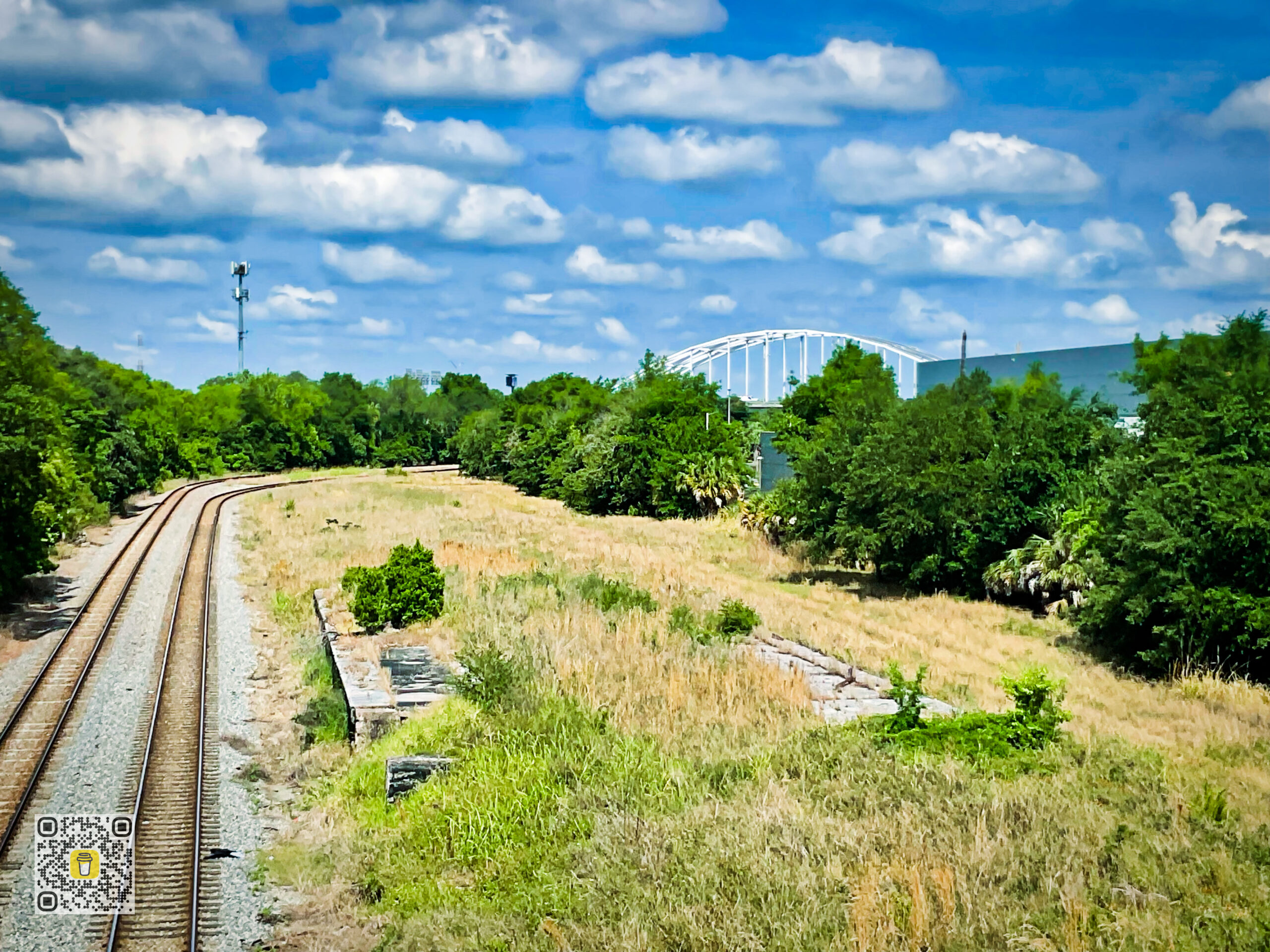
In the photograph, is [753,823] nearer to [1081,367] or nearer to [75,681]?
[75,681]

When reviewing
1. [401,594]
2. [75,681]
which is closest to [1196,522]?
[401,594]

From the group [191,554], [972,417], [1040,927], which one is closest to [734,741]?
[1040,927]

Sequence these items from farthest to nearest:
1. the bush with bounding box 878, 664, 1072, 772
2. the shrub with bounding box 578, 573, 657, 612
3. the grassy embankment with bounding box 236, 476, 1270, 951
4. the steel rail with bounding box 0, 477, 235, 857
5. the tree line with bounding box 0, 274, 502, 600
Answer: the tree line with bounding box 0, 274, 502, 600 → the shrub with bounding box 578, 573, 657, 612 → the steel rail with bounding box 0, 477, 235, 857 → the bush with bounding box 878, 664, 1072, 772 → the grassy embankment with bounding box 236, 476, 1270, 951

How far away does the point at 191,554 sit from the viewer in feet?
133

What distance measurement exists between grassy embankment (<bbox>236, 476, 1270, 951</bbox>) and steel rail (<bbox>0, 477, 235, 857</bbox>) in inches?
124

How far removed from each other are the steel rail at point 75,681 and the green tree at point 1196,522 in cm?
1953

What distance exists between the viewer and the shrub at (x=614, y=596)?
79.2ft

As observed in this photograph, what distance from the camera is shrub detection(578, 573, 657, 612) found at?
24141mm

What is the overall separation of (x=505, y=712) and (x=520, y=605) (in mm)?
9135

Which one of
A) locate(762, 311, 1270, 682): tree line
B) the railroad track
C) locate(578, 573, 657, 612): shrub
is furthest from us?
locate(578, 573, 657, 612): shrub

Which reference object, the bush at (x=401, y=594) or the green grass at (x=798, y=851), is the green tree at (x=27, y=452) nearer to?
the bush at (x=401, y=594)

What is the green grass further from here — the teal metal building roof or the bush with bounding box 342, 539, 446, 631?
the teal metal building roof

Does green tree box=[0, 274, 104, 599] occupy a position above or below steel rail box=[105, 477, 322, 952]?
above

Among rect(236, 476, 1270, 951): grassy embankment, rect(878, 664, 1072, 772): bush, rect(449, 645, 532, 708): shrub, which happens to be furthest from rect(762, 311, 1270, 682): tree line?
rect(449, 645, 532, 708): shrub
